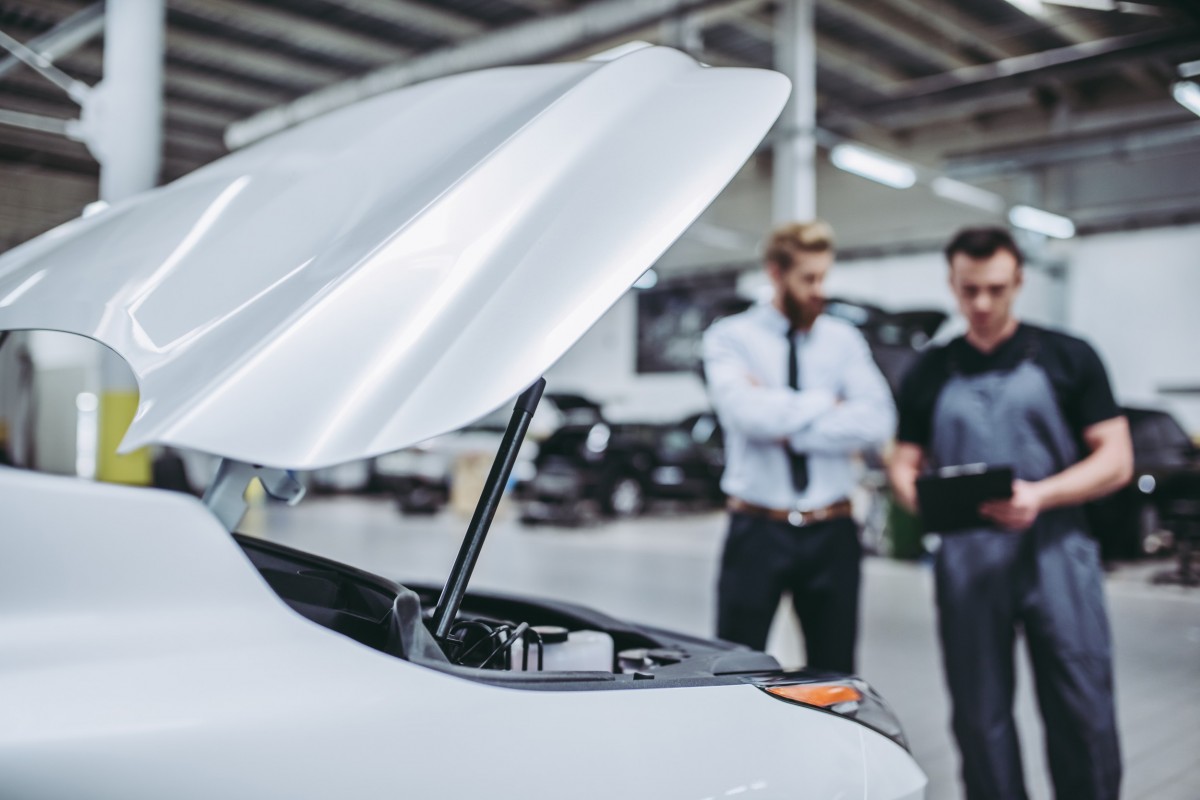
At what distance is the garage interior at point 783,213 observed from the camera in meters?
4.39

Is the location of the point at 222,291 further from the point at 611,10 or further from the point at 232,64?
the point at 232,64

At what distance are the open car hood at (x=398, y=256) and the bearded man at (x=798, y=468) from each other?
1250 mm

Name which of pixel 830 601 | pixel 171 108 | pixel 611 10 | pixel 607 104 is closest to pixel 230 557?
pixel 607 104

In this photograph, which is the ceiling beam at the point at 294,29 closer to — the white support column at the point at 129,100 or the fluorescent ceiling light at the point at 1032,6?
the white support column at the point at 129,100

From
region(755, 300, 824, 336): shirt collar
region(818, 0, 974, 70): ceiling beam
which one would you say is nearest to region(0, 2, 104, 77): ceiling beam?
region(755, 300, 824, 336): shirt collar

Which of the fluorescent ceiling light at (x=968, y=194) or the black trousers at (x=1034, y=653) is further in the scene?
the fluorescent ceiling light at (x=968, y=194)

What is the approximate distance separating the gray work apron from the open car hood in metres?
1.29

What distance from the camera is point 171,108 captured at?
38.3ft

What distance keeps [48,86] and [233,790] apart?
12.6m

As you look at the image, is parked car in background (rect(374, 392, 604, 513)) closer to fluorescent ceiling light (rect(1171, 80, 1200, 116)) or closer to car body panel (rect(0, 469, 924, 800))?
fluorescent ceiling light (rect(1171, 80, 1200, 116))

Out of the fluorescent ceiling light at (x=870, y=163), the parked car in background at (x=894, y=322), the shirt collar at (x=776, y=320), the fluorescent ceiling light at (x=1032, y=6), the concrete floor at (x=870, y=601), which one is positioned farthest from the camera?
the parked car in background at (x=894, y=322)

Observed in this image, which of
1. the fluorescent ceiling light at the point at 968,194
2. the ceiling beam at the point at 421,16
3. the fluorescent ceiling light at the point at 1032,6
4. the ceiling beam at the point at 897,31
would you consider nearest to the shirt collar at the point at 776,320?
the fluorescent ceiling light at the point at 1032,6

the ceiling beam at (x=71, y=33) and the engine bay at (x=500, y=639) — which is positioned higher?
the ceiling beam at (x=71, y=33)

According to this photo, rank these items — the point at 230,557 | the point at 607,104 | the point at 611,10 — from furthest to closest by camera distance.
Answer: the point at 611,10
the point at 607,104
the point at 230,557
